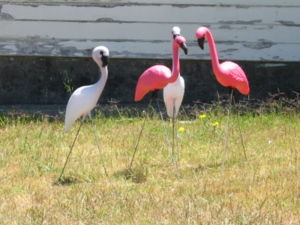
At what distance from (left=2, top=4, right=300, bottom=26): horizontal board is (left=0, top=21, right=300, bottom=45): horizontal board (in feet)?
0.18

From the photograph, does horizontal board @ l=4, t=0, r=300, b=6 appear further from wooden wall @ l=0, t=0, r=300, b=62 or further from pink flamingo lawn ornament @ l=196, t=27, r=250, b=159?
pink flamingo lawn ornament @ l=196, t=27, r=250, b=159

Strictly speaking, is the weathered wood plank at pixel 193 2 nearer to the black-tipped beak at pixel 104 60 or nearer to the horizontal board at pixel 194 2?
the horizontal board at pixel 194 2

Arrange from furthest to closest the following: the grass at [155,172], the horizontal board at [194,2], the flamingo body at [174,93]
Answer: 1. the horizontal board at [194,2]
2. the flamingo body at [174,93]
3. the grass at [155,172]

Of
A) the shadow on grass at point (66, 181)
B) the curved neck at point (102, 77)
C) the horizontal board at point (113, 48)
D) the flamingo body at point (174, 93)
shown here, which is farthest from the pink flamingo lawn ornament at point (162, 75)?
the horizontal board at point (113, 48)

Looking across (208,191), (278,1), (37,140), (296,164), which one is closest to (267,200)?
(208,191)

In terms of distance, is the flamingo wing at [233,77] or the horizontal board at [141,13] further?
the horizontal board at [141,13]

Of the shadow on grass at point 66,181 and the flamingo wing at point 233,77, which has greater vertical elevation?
the flamingo wing at point 233,77

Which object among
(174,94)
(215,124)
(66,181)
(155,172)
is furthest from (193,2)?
(66,181)

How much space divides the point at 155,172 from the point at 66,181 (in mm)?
673

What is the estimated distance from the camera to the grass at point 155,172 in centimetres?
491

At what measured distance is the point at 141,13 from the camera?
28.3 ft

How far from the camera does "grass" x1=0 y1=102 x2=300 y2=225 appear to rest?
4910 mm

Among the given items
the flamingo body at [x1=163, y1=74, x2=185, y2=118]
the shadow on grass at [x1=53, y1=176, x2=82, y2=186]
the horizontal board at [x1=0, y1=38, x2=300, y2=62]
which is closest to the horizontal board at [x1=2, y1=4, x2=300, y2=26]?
the horizontal board at [x1=0, y1=38, x2=300, y2=62]

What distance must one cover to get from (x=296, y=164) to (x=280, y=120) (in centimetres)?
168
